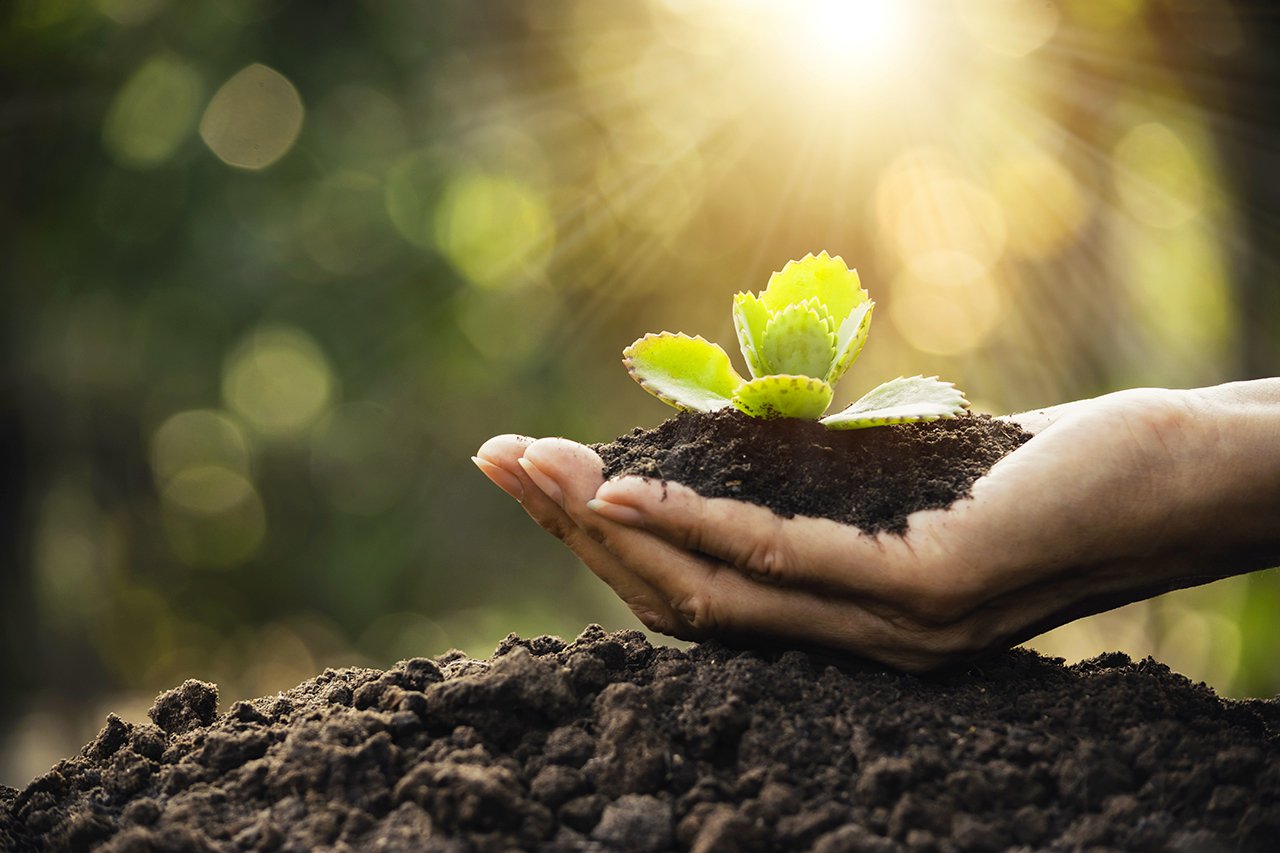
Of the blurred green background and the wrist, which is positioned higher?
the blurred green background

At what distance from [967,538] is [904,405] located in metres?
0.23

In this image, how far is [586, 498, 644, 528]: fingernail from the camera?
1.52 m

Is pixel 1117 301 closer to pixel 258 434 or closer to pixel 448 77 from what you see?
pixel 448 77

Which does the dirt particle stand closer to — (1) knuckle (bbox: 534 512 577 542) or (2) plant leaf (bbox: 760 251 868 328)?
(1) knuckle (bbox: 534 512 577 542)

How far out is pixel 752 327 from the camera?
5.65ft

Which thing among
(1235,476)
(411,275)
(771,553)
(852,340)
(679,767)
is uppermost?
(411,275)

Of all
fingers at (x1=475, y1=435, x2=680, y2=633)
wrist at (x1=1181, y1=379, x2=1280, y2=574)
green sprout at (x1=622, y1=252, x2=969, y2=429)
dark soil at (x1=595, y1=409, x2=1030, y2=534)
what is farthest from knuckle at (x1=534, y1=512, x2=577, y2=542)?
wrist at (x1=1181, y1=379, x2=1280, y2=574)

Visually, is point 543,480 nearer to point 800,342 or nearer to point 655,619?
point 655,619

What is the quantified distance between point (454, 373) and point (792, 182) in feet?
6.10

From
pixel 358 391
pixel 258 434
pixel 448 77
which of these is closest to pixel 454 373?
pixel 358 391

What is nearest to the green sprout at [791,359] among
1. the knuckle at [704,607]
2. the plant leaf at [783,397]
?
the plant leaf at [783,397]

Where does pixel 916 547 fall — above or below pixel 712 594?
below

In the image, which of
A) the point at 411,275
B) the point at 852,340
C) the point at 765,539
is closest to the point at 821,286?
the point at 852,340

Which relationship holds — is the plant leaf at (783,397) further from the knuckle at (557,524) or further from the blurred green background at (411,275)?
the blurred green background at (411,275)
